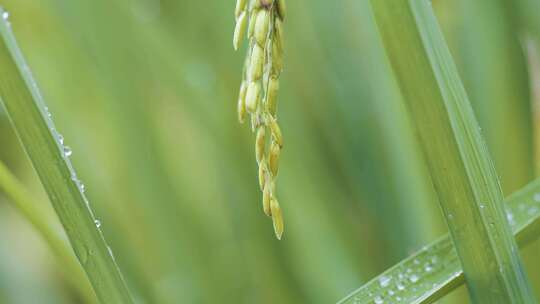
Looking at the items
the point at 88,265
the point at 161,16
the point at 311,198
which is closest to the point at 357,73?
the point at 311,198

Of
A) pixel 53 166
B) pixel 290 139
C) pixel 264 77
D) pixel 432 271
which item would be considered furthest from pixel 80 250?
pixel 290 139

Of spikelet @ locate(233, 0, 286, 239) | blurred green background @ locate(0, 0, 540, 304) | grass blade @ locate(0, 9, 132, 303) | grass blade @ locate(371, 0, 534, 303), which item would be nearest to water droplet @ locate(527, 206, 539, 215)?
grass blade @ locate(371, 0, 534, 303)

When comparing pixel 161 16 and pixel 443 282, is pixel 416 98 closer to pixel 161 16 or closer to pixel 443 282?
pixel 443 282

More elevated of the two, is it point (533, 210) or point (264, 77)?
point (264, 77)

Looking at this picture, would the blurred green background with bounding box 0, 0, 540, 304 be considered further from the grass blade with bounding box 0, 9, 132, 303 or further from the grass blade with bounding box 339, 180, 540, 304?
the grass blade with bounding box 0, 9, 132, 303

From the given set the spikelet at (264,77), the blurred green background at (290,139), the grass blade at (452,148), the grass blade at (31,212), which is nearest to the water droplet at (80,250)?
the spikelet at (264,77)

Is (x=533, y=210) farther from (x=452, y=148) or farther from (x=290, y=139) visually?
(x=290, y=139)
